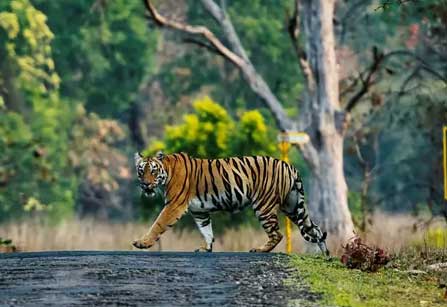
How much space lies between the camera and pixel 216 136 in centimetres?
3412

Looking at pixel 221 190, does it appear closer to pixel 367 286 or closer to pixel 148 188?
pixel 148 188

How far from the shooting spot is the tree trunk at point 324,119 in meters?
31.1

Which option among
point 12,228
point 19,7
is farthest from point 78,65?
point 12,228

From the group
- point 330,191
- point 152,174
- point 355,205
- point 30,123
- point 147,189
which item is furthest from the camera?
point 30,123

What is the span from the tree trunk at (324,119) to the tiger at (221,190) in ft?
33.0

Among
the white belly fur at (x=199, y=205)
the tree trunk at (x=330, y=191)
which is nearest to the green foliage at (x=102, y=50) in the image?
the tree trunk at (x=330, y=191)

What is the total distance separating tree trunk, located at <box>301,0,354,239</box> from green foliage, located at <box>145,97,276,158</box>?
10.4 ft

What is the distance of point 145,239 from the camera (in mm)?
20406

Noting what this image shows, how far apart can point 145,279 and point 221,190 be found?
4.74m

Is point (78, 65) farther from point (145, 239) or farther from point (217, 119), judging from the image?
point (145, 239)

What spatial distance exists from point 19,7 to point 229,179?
2147 cm

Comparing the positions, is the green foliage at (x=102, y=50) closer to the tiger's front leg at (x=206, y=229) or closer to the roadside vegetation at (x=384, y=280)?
the tiger's front leg at (x=206, y=229)

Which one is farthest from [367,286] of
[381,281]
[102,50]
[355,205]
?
[102,50]

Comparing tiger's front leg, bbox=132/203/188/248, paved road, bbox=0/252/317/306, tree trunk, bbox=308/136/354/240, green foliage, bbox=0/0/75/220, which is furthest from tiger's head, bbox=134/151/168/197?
green foliage, bbox=0/0/75/220
